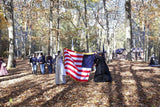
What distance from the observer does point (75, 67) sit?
9.24 m

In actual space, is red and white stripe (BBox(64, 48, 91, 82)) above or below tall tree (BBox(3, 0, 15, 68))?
below

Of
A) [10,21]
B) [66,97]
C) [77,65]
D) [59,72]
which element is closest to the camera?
[66,97]

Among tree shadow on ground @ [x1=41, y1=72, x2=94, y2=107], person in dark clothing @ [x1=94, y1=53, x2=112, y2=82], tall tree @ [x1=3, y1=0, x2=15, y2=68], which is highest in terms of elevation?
tall tree @ [x1=3, y1=0, x2=15, y2=68]

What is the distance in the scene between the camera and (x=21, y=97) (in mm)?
7074

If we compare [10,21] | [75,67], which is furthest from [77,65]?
[10,21]

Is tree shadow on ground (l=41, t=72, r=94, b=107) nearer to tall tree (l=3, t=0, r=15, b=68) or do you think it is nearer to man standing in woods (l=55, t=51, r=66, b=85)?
man standing in woods (l=55, t=51, r=66, b=85)

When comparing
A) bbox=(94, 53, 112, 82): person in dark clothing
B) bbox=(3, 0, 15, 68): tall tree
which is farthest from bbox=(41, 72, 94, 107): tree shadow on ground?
bbox=(3, 0, 15, 68): tall tree

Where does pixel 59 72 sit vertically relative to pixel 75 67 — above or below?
below

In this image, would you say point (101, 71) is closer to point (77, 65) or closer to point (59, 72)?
point (77, 65)

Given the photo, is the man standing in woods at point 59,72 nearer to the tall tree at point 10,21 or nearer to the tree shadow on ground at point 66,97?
the tree shadow on ground at point 66,97

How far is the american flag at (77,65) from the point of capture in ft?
30.2

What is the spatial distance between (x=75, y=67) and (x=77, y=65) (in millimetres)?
216

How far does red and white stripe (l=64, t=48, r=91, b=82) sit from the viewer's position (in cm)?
921

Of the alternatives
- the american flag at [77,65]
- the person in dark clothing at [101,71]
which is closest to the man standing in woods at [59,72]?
the american flag at [77,65]
